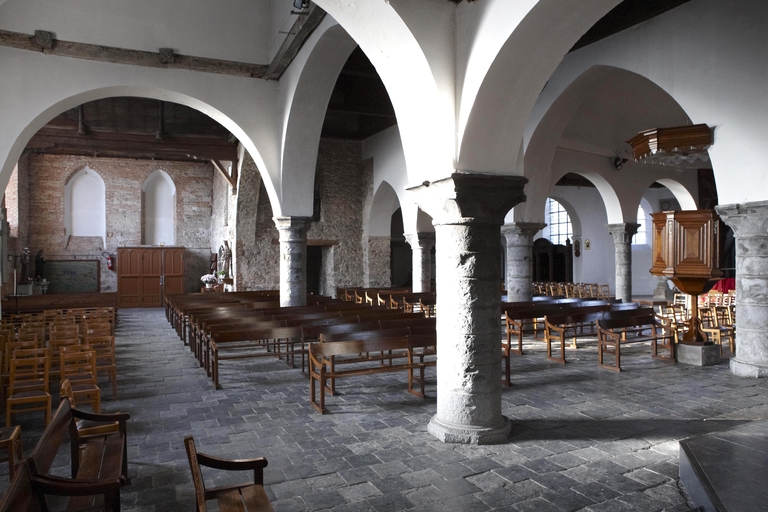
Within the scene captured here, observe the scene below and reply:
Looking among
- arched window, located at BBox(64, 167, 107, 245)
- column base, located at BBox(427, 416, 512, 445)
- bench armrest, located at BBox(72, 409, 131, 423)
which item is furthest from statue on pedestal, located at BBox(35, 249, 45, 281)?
column base, located at BBox(427, 416, 512, 445)

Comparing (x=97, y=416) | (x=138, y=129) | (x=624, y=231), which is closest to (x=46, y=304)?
(x=138, y=129)

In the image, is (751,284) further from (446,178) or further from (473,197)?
(446,178)

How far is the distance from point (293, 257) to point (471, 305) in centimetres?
688

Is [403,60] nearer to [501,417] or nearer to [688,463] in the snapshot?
[501,417]

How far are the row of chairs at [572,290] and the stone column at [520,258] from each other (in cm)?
679

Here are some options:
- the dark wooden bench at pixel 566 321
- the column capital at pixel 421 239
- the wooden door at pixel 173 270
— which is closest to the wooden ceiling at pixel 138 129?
the wooden door at pixel 173 270

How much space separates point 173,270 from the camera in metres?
21.7

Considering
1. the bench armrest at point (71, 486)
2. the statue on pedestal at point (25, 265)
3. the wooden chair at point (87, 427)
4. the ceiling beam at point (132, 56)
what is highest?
the ceiling beam at point (132, 56)

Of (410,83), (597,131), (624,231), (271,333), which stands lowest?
(271,333)

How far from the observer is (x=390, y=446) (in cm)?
456

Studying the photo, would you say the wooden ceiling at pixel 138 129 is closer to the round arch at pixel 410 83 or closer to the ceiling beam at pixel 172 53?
the ceiling beam at pixel 172 53

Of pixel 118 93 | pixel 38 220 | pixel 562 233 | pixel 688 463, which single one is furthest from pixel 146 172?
pixel 688 463

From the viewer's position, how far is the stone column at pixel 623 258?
14.7 metres

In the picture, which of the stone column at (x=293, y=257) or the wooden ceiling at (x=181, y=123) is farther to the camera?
the wooden ceiling at (x=181, y=123)
